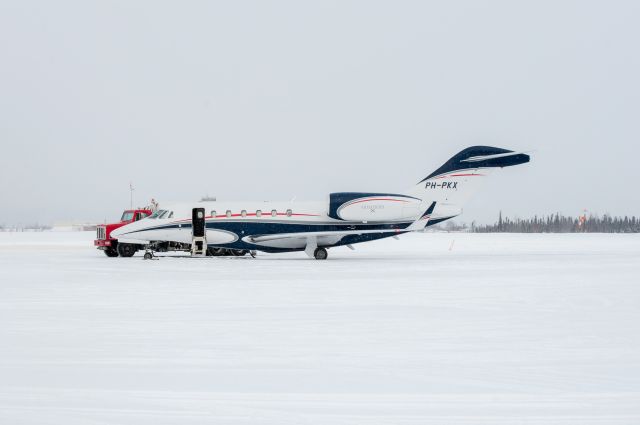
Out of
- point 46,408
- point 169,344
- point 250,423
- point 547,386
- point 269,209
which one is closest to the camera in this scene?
point 250,423

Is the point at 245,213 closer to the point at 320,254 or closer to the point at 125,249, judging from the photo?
the point at 320,254

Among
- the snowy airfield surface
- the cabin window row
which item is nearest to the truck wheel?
the cabin window row

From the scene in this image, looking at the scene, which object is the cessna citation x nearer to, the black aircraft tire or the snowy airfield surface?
the black aircraft tire

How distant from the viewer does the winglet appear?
93.8 feet

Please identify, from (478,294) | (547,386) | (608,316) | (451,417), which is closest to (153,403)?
(451,417)

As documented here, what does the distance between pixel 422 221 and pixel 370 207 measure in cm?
237

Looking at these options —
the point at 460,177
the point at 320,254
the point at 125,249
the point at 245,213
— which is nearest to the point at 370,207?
the point at 320,254

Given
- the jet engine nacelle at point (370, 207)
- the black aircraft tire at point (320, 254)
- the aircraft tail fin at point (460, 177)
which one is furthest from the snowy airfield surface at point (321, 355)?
the aircraft tail fin at point (460, 177)

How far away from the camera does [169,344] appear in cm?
837

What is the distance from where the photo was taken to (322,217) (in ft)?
96.2

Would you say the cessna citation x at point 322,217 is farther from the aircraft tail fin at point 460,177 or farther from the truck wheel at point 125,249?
the truck wheel at point 125,249

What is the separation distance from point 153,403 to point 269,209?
23.9 m

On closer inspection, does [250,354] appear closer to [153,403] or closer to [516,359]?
[153,403]

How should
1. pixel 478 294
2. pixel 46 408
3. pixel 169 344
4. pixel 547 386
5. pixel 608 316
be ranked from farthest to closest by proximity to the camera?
pixel 478 294
pixel 608 316
pixel 169 344
pixel 547 386
pixel 46 408
